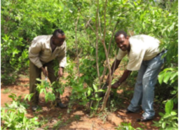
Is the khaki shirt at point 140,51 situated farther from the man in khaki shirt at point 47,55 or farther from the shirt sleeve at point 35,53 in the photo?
the shirt sleeve at point 35,53

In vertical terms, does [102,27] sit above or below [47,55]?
above

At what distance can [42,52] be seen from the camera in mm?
2883

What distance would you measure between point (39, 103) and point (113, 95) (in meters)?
1.35

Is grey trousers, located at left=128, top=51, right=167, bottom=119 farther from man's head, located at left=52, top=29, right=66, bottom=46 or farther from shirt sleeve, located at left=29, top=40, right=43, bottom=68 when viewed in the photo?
shirt sleeve, located at left=29, top=40, right=43, bottom=68

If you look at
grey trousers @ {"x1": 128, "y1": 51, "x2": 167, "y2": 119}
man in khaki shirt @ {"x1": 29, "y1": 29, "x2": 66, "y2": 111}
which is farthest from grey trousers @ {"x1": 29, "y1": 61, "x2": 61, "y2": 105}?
grey trousers @ {"x1": 128, "y1": 51, "x2": 167, "y2": 119}

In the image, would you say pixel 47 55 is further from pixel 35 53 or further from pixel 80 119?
pixel 80 119

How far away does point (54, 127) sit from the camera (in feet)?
8.50

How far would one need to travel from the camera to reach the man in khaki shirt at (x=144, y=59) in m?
Answer: 2.42

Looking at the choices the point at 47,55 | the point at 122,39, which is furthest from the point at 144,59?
the point at 47,55

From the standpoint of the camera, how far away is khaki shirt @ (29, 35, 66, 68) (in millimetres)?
2740

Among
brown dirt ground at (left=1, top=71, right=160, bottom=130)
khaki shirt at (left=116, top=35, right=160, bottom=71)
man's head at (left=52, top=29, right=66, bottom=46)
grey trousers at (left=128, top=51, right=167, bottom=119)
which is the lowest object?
brown dirt ground at (left=1, top=71, right=160, bottom=130)

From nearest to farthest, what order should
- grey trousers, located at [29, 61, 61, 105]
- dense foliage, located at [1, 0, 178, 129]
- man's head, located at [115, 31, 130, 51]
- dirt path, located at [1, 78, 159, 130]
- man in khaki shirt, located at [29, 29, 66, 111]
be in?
dense foliage, located at [1, 0, 178, 129] < man's head, located at [115, 31, 130, 51] < dirt path, located at [1, 78, 159, 130] < man in khaki shirt, located at [29, 29, 66, 111] < grey trousers, located at [29, 61, 61, 105]

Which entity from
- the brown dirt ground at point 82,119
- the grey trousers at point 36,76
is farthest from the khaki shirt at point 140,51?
the grey trousers at point 36,76

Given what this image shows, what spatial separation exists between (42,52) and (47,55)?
3.7 inches
